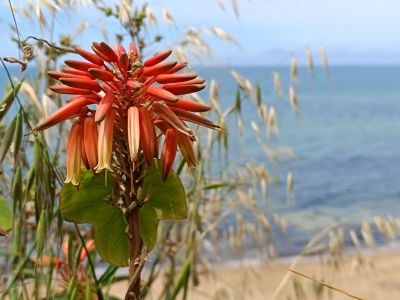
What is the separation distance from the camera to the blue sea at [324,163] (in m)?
6.06

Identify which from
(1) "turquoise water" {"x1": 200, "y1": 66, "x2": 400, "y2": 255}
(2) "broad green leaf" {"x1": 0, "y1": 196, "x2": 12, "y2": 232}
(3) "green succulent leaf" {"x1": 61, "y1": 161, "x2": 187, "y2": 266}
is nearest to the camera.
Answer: (3) "green succulent leaf" {"x1": 61, "y1": 161, "x2": 187, "y2": 266}

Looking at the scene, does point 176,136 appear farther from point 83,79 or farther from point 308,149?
point 308,149

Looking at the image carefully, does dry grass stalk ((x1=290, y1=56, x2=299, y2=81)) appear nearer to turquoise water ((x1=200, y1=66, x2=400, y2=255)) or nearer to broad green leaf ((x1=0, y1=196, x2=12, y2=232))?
turquoise water ((x1=200, y1=66, x2=400, y2=255))

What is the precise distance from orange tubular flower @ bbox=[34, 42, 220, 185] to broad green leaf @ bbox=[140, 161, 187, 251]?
0.05 metres

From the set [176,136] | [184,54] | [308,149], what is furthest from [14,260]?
[308,149]

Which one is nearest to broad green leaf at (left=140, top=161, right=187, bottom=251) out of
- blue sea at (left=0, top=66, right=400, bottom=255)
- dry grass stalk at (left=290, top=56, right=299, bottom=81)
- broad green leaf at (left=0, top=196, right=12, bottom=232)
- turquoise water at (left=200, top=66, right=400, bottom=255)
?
broad green leaf at (left=0, top=196, right=12, bottom=232)

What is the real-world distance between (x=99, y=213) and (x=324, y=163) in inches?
631

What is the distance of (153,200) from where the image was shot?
37.5 inches

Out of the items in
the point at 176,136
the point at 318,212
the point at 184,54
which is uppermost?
the point at 184,54

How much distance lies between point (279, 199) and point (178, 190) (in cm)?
1005

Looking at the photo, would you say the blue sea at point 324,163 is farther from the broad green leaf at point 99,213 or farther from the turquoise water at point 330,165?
the broad green leaf at point 99,213

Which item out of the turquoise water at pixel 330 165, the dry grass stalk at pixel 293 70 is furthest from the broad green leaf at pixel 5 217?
the dry grass stalk at pixel 293 70

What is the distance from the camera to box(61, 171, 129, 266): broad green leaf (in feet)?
3.08

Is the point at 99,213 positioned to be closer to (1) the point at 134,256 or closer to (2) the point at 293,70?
(1) the point at 134,256
